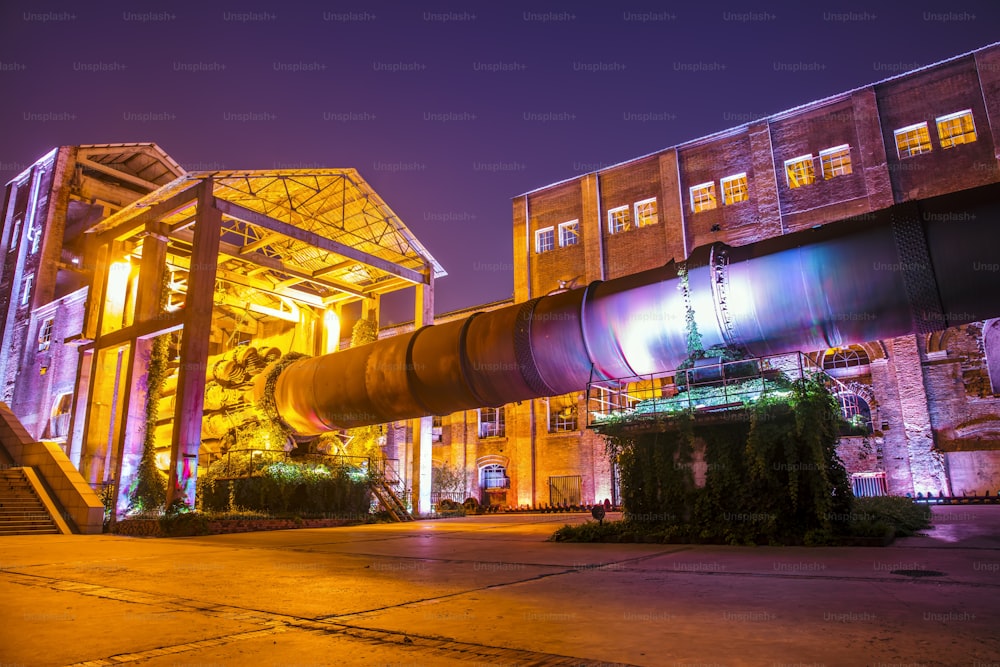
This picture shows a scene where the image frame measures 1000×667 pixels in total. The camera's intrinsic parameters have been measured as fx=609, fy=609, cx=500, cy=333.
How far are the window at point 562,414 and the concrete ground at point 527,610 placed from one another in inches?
786

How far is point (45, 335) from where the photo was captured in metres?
23.3

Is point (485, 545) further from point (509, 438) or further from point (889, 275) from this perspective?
point (509, 438)

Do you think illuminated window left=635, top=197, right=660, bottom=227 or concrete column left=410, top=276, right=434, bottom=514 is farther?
illuminated window left=635, top=197, right=660, bottom=227

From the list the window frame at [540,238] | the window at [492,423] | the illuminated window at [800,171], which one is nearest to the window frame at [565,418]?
the window at [492,423]

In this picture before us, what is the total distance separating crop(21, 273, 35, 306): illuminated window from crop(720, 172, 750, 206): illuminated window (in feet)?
90.4

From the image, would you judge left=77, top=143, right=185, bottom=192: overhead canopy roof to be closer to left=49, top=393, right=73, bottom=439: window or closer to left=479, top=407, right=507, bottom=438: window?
left=49, top=393, right=73, bottom=439: window

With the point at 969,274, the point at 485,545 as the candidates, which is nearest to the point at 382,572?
the point at 485,545

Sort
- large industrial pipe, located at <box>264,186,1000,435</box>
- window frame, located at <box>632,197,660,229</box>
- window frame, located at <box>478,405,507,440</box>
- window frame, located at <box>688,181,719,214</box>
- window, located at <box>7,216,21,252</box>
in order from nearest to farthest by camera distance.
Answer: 1. large industrial pipe, located at <box>264,186,1000,435</box>
2. window frame, located at <box>688,181,719,214</box>
3. window, located at <box>7,216,21,252</box>
4. window frame, located at <box>632,197,660,229</box>
5. window frame, located at <box>478,405,507,440</box>

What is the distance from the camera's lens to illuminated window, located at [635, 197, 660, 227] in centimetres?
2656

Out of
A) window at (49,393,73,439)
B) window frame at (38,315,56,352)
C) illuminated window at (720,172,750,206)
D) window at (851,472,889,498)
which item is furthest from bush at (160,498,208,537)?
illuminated window at (720,172,750,206)

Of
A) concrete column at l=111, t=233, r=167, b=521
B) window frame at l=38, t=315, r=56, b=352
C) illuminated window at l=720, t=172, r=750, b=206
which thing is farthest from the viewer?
illuminated window at l=720, t=172, r=750, b=206

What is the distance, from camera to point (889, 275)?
617cm

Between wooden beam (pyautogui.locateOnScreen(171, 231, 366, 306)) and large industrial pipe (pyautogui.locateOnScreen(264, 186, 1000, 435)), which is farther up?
wooden beam (pyautogui.locateOnScreen(171, 231, 366, 306))

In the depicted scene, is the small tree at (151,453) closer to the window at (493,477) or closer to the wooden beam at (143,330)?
the wooden beam at (143,330)
